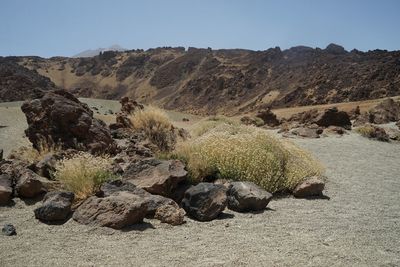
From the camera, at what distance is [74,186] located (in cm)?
759

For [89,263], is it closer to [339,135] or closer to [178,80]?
[339,135]

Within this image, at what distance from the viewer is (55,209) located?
662 centimetres

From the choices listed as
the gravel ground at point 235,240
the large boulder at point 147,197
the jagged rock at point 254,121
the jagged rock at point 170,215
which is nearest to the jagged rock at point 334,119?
the jagged rock at point 254,121

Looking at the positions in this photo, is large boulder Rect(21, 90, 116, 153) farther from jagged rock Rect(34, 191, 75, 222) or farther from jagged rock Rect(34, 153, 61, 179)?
jagged rock Rect(34, 191, 75, 222)

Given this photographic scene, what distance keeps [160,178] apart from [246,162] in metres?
2.16

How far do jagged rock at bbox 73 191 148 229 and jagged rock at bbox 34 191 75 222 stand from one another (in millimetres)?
164

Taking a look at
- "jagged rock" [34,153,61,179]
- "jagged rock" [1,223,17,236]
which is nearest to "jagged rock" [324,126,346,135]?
"jagged rock" [34,153,61,179]

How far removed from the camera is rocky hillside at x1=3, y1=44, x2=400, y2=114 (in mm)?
52656

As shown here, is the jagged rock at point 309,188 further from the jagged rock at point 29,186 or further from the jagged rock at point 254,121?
the jagged rock at point 254,121

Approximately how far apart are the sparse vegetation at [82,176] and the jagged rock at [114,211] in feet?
2.30

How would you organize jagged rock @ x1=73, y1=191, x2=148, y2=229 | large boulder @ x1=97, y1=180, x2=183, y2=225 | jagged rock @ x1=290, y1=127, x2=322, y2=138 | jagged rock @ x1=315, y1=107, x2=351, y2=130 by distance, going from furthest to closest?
1. jagged rock @ x1=315, y1=107, x2=351, y2=130
2. jagged rock @ x1=290, y1=127, x2=322, y2=138
3. large boulder @ x1=97, y1=180, x2=183, y2=225
4. jagged rock @ x1=73, y1=191, x2=148, y2=229

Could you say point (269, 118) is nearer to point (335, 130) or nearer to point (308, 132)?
point (335, 130)

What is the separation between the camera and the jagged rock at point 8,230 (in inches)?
241

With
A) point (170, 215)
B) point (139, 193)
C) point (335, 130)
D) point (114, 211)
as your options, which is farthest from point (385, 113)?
point (114, 211)
